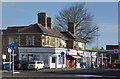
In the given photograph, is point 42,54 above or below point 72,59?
above

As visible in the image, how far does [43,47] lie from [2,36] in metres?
8.87

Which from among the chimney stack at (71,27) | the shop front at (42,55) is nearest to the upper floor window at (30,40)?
the shop front at (42,55)

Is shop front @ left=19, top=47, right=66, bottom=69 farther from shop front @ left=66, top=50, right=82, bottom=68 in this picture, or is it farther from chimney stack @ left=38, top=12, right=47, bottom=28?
chimney stack @ left=38, top=12, right=47, bottom=28

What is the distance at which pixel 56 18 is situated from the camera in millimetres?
75125

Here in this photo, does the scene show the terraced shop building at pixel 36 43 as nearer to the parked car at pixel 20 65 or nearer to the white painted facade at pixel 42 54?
the white painted facade at pixel 42 54

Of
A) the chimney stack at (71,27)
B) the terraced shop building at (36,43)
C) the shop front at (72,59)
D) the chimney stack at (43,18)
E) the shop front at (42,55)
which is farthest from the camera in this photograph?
the chimney stack at (71,27)

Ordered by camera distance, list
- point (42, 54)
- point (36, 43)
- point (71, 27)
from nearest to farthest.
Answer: point (42, 54)
point (36, 43)
point (71, 27)

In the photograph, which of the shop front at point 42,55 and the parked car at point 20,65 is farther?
the shop front at point 42,55

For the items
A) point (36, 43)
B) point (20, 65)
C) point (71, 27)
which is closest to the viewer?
point (20, 65)

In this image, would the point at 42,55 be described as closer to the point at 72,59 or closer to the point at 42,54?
the point at 42,54

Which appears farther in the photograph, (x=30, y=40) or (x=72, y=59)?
(x=72, y=59)

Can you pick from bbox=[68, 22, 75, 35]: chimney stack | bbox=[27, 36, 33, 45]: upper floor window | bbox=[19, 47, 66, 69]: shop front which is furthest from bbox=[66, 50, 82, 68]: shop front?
bbox=[27, 36, 33, 45]: upper floor window

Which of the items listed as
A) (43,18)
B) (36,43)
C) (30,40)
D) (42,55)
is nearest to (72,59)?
(42,55)

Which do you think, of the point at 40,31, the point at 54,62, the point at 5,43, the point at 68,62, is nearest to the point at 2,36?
the point at 5,43
